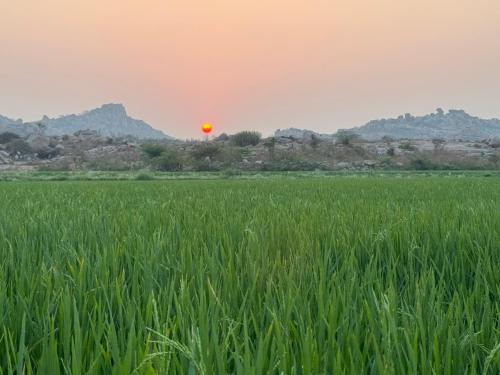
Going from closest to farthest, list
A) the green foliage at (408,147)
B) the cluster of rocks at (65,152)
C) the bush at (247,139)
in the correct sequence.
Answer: the cluster of rocks at (65,152)
the green foliage at (408,147)
the bush at (247,139)

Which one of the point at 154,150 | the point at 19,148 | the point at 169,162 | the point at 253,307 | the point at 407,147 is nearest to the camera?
the point at 253,307

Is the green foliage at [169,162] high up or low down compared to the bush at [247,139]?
down

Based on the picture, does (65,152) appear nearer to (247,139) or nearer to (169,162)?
(169,162)

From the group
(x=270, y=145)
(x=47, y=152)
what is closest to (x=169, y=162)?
(x=270, y=145)

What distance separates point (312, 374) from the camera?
0.76 metres

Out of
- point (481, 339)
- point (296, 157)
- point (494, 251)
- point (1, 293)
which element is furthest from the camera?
point (296, 157)

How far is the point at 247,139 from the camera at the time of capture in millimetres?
60094

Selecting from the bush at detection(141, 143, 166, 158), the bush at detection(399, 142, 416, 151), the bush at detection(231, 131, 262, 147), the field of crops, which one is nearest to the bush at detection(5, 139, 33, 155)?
the bush at detection(141, 143, 166, 158)

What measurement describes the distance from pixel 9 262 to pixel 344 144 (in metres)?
56.7

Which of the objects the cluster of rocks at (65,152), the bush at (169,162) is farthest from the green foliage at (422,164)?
the cluster of rocks at (65,152)

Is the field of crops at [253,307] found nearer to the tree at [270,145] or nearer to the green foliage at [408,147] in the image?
the tree at [270,145]

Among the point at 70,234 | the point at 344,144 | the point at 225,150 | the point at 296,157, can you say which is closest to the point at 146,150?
the point at 225,150

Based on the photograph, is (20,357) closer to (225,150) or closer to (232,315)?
(232,315)

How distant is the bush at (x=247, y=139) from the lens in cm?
5988
